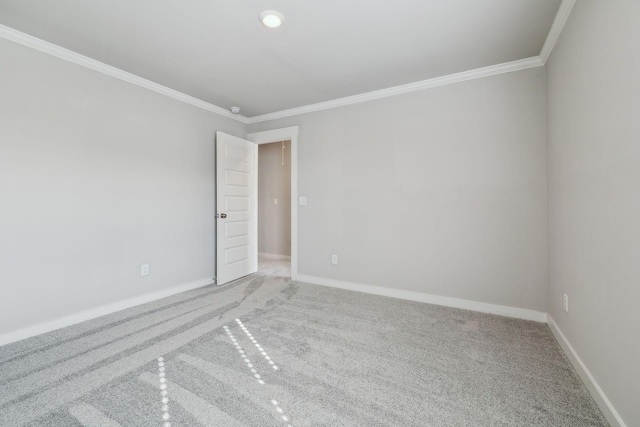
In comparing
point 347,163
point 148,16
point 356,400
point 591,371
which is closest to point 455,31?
point 347,163

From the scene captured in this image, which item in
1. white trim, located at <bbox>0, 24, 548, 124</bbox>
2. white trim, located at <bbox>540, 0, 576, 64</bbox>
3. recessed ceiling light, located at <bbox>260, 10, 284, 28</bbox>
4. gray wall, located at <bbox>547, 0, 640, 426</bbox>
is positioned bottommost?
gray wall, located at <bbox>547, 0, 640, 426</bbox>

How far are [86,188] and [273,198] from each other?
3.31 m

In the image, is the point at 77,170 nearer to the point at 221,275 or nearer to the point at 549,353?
the point at 221,275

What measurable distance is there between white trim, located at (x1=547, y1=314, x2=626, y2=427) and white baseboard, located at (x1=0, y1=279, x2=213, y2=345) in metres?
3.72

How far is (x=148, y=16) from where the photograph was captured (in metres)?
1.90

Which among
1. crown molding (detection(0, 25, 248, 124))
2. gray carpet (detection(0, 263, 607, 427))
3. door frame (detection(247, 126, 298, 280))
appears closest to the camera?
gray carpet (detection(0, 263, 607, 427))

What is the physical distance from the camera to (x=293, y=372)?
1.73 m

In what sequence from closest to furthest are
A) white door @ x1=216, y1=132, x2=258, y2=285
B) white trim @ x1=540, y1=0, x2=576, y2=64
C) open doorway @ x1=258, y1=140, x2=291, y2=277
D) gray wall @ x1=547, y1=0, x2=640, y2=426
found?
gray wall @ x1=547, y1=0, x2=640, y2=426, white trim @ x1=540, y1=0, x2=576, y2=64, white door @ x1=216, y1=132, x2=258, y2=285, open doorway @ x1=258, y1=140, x2=291, y2=277

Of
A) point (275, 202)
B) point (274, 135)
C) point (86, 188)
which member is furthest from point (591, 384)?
point (275, 202)

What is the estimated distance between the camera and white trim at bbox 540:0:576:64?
1.76m

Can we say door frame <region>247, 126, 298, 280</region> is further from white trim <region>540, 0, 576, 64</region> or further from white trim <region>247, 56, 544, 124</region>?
white trim <region>540, 0, 576, 64</region>

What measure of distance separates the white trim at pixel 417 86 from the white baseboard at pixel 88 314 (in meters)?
2.70

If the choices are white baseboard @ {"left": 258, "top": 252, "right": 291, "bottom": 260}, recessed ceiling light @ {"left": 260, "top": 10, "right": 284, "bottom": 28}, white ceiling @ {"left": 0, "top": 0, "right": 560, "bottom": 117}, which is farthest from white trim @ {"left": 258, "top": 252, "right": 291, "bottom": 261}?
recessed ceiling light @ {"left": 260, "top": 10, "right": 284, "bottom": 28}

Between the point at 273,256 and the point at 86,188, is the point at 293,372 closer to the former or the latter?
the point at 86,188
